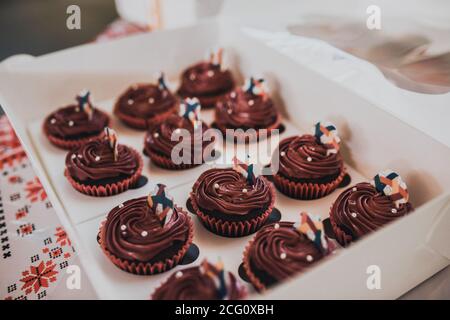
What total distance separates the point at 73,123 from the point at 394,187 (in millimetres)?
1777

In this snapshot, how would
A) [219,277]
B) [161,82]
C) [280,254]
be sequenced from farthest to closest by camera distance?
[161,82] → [280,254] → [219,277]

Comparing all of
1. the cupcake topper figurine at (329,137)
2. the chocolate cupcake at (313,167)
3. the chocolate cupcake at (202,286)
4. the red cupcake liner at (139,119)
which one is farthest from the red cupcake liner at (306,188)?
the red cupcake liner at (139,119)

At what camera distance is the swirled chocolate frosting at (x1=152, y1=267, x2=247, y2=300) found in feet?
5.32

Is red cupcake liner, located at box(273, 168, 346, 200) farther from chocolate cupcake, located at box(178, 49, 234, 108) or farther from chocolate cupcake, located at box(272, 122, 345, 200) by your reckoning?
chocolate cupcake, located at box(178, 49, 234, 108)

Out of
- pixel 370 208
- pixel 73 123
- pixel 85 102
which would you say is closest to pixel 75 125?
pixel 73 123

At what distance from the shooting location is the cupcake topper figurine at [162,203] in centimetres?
195

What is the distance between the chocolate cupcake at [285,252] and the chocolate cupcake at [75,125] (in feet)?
4.21

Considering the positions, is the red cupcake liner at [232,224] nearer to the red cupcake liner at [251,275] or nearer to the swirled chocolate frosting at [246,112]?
the red cupcake liner at [251,275]

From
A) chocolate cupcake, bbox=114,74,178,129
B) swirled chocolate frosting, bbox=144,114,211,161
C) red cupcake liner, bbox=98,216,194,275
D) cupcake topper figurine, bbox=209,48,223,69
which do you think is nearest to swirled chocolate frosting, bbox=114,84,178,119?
chocolate cupcake, bbox=114,74,178,129

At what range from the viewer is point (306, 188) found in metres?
2.28

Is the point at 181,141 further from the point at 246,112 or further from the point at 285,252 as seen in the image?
the point at 285,252

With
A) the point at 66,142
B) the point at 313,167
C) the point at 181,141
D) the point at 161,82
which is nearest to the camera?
the point at 313,167

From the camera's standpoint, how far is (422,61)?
229cm

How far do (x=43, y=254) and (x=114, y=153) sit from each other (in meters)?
0.59
